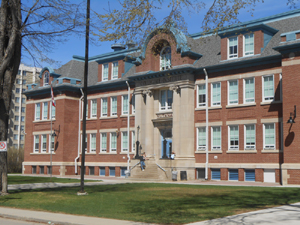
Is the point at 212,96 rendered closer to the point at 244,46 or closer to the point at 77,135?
the point at 244,46

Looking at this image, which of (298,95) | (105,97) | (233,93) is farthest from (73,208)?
(105,97)

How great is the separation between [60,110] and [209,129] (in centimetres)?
1817

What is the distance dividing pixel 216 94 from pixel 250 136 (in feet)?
15.4

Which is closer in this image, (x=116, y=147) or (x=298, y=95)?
(x=298, y=95)

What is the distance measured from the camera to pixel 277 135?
30.1 meters

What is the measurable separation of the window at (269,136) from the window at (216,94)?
484cm

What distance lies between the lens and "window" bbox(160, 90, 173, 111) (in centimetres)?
3713

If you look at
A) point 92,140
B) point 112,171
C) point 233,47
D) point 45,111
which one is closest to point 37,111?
point 45,111

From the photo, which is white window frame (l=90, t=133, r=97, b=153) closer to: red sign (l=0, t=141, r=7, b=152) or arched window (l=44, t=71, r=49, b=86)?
arched window (l=44, t=71, r=49, b=86)

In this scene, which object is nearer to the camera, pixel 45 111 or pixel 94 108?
pixel 94 108

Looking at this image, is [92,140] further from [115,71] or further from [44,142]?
[115,71]

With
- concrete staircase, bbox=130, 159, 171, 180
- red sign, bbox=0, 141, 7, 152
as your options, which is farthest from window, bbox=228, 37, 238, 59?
red sign, bbox=0, 141, 7, 152

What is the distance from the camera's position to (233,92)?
3319 cm

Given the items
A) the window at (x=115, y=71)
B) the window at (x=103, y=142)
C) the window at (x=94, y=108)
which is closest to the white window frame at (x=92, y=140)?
the window at (x=103, y=142)
